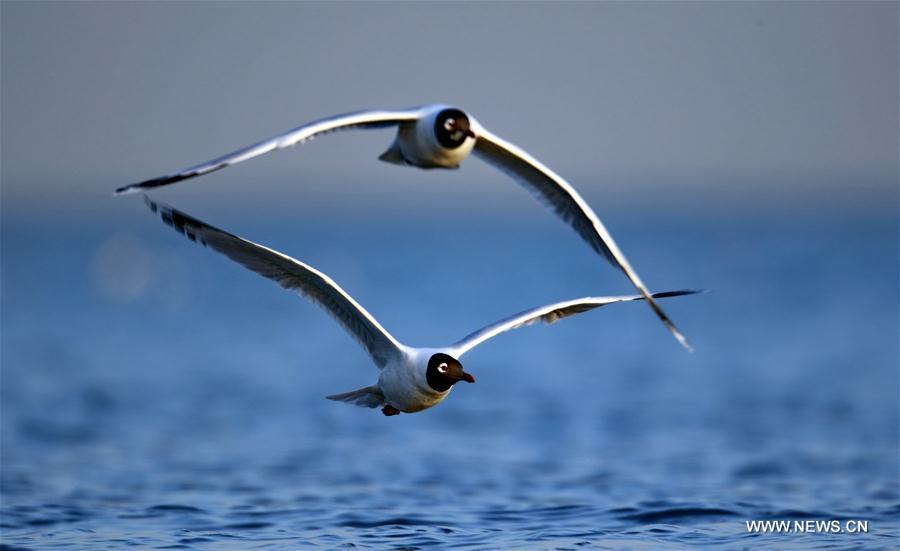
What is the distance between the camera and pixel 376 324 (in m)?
11.7

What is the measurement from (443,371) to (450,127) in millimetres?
1793

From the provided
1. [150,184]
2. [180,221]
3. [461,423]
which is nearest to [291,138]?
[150,184]

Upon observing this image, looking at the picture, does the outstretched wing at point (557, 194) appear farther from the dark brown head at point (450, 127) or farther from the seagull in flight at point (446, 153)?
the dark brown head at point (450, 127)

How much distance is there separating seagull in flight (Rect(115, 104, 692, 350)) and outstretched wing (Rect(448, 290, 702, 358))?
425mm

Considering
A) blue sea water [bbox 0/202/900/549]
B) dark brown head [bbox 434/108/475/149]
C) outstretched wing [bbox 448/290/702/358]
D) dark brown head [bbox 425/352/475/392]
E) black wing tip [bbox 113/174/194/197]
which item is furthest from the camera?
blue sea water [bbox 0/202/900/549]

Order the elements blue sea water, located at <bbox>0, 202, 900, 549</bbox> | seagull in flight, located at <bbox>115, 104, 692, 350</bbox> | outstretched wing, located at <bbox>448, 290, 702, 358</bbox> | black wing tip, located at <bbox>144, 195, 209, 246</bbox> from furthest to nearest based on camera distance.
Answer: blue sea water, located at <bbox>0, 202, 900, 549</bbox>, outstretched wing, located at <bbox>448, 290, 702, 358</bbox>, black wing tip, located at <bbox>144, 195, 209, 246</bbox>, seagull in flight, located at <bbox>115, 104, 692, 350</bbox>

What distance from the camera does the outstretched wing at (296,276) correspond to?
1120 cm

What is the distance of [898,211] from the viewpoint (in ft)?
474

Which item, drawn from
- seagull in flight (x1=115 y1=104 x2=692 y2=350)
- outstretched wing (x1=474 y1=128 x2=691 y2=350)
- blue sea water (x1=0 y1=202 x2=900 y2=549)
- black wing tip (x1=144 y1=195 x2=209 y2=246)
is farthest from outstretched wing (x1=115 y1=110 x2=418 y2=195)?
blue sea water (x1=0 y1=202 x2=900 y2=549)

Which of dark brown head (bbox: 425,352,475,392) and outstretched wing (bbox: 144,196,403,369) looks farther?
dark brown head (bbox: 425,352,475,392)

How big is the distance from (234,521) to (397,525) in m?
1.45

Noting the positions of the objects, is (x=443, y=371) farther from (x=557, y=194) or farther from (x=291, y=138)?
(x=291, y=138)

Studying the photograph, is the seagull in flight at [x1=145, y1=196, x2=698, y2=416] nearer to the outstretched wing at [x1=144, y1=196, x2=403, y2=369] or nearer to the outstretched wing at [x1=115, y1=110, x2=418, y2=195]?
the outstretched wing at [x1=144, y1=196, x2=403, y2=369]

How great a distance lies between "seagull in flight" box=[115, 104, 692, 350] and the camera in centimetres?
977
